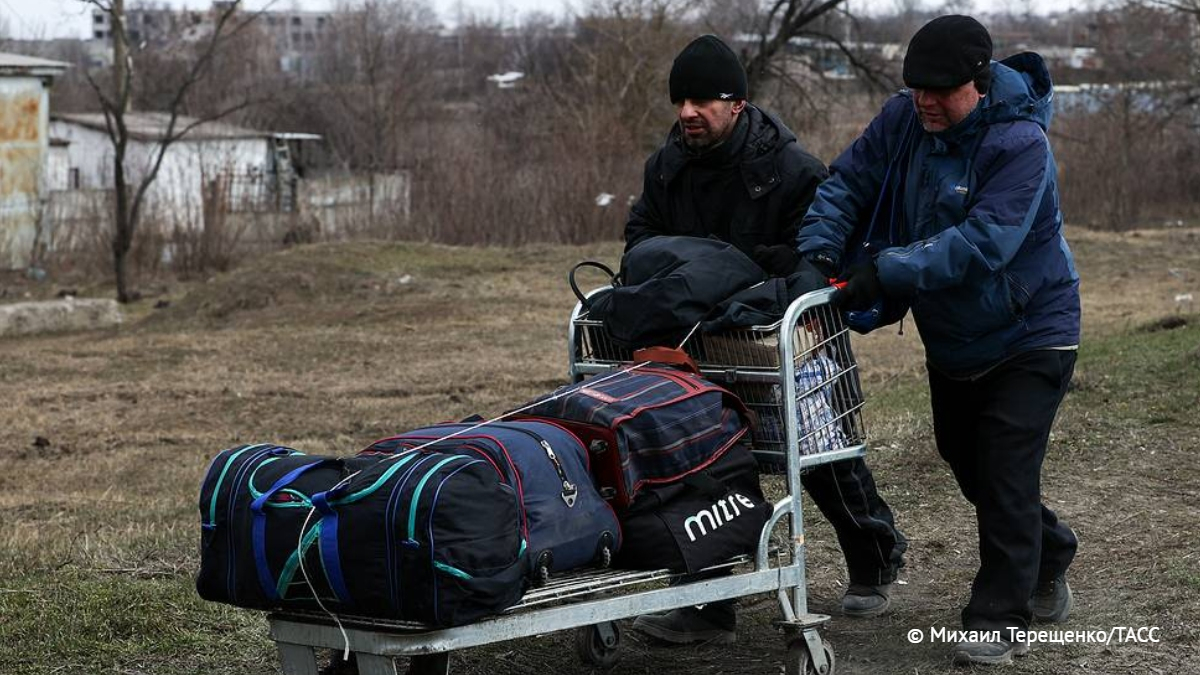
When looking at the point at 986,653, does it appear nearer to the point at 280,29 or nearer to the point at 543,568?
the point at 543,568

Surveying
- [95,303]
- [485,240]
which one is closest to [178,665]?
[95,303]

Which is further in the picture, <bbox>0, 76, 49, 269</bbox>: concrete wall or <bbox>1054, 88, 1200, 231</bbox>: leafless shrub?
<bbox>1054, 88, 1200, 231</bbox>: leafless shrub

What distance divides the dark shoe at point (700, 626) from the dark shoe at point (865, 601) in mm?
434

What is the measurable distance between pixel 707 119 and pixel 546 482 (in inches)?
66.4

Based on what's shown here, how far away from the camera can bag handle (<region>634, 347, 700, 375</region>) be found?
4.57 metres

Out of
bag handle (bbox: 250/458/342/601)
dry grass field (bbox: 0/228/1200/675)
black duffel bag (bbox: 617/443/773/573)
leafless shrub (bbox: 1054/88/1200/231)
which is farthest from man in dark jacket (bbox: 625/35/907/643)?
leafless shrub (bbox: 1054/88/1200/231)

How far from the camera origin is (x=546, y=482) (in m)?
3.88

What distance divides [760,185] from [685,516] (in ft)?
4.40

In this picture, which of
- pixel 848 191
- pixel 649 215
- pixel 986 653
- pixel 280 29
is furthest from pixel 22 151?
pixel 280 29

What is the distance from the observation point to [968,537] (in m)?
6.32

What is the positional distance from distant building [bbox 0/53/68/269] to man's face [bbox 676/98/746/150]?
2515 centimetres

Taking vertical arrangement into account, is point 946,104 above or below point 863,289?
above

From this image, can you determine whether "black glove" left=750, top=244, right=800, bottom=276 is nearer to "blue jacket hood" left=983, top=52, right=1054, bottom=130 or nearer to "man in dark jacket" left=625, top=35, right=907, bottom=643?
"man in dark jacket" left=625, top=35, right=907, bottom=643

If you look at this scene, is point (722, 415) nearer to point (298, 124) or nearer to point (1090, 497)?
point (1090, 497)
